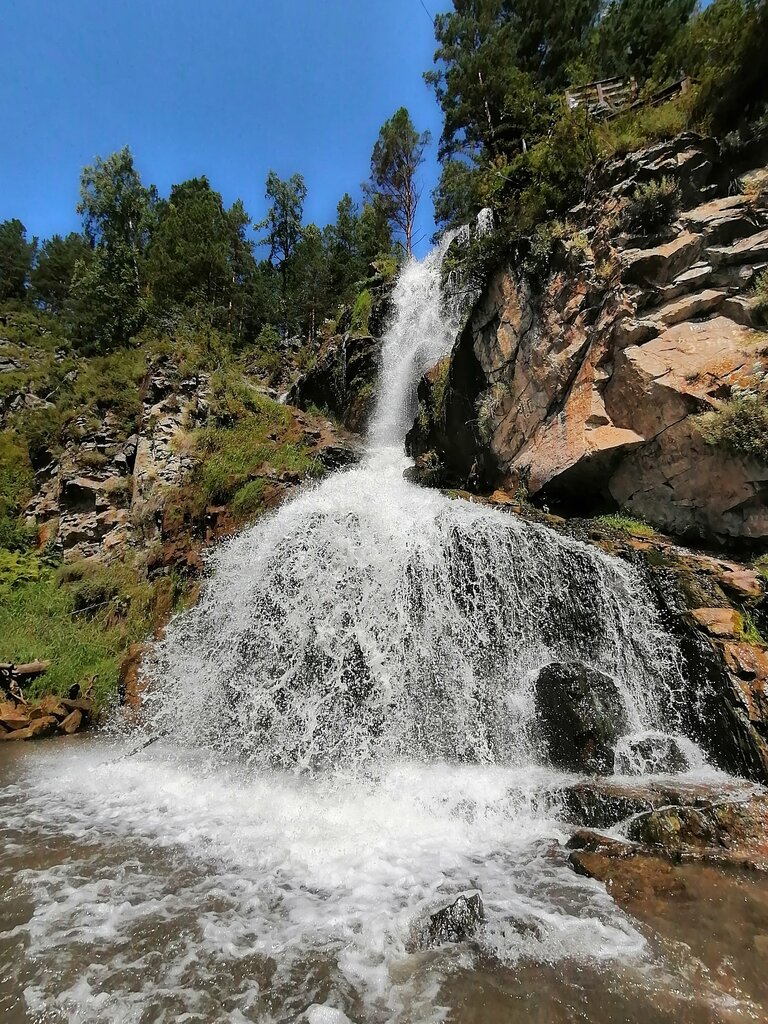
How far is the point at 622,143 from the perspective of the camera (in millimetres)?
11281

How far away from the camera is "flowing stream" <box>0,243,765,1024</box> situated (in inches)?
125

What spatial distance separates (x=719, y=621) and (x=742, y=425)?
10.4 ft

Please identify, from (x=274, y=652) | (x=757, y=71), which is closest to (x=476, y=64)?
(x=757, y=71)

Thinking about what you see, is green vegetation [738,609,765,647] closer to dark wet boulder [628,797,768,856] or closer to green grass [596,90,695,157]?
dark wet boulder [628,797,768,856]

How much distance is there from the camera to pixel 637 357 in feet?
31.0

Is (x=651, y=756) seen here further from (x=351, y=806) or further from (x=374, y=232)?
(x=374, y=232)

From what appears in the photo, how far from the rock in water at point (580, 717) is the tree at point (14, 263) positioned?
4500 centimetres

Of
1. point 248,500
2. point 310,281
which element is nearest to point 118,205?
point 310,281

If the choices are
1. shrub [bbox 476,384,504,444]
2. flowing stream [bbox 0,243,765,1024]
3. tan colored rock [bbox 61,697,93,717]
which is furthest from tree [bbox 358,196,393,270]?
tan colored rock [bbox 61,697,93,717]

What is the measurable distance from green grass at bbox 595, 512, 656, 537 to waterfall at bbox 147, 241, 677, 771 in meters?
1.19

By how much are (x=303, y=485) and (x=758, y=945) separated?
13.3 metres

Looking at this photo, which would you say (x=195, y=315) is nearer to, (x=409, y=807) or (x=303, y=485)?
(x=303, y=485)

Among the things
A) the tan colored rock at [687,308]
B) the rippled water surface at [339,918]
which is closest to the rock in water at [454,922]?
the rippled water surface at [339,918]

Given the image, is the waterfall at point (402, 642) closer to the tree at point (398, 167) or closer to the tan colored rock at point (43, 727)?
the tan colored rock at point (43, 727)
